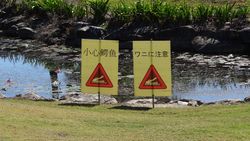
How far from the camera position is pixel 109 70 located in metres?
16.9

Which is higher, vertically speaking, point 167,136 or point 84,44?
point 84,44

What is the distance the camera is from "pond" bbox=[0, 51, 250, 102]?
22105mm

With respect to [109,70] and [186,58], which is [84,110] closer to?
[109,70]

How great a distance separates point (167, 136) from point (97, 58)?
19.0 ft

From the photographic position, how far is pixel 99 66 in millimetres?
16844

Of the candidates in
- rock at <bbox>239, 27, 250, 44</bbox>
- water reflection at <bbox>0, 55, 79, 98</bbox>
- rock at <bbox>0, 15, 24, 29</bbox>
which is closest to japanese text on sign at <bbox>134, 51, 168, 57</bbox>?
water reflection at <bbox>0, 55, 79, 98</bbox>

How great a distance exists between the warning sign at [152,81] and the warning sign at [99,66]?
855 mm

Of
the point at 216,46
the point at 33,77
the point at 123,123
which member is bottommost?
the point at 123,123

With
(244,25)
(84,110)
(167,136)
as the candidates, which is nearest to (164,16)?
(244,25)

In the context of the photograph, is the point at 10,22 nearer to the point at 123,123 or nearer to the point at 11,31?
the point at 11,31

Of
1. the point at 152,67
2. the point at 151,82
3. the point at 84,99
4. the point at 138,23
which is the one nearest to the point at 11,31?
the point at 138,23

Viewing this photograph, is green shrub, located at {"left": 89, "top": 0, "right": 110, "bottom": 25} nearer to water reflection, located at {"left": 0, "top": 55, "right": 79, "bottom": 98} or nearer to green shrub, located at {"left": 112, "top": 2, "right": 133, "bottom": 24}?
green shrub, located at {"left": 112, "top": 2, "right": 133, "bottom": 24}

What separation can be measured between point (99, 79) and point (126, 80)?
791 cm

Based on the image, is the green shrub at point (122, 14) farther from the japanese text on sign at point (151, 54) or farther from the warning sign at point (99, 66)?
the japanese text on sign at point (151, 54)
